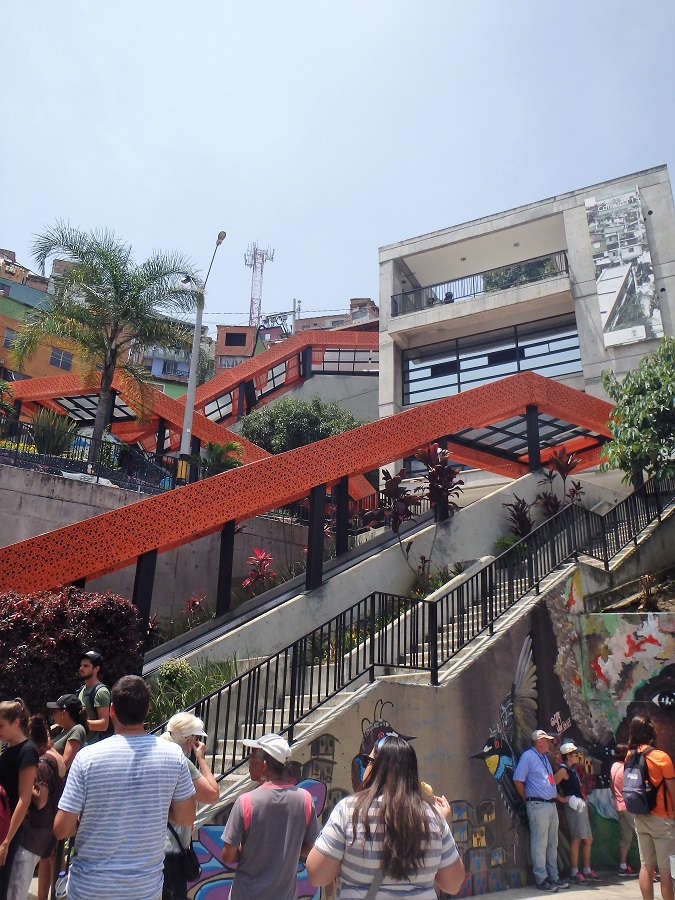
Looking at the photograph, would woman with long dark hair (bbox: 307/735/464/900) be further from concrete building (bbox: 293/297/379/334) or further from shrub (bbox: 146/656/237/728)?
concrete building (bbox: 293/297/379/334)

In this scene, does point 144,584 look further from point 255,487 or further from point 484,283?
point 484,283

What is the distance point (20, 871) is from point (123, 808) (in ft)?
5.29

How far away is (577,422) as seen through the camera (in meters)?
15.2

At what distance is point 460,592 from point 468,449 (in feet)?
30.1

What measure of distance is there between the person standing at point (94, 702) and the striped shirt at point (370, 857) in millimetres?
2937

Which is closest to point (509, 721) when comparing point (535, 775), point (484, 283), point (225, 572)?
point (535, 775)

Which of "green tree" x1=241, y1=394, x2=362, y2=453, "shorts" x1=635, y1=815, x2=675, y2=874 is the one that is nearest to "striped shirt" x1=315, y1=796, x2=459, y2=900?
"shorts" x1=635, y1=815, x2=675, y2=874

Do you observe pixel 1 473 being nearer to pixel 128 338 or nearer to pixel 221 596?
pixel 221 596

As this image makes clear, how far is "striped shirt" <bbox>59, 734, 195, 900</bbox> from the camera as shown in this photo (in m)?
2.99

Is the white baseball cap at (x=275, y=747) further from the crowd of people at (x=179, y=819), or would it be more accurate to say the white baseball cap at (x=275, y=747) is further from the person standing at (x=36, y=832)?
the person standing at (x=36, y=832)

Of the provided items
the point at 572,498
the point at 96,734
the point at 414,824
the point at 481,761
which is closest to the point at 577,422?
the point at 572,498

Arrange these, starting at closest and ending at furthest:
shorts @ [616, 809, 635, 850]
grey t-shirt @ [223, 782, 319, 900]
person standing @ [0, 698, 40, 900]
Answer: grey t-shirt @ [223, 782, 319, 900], person standing @ [0, 698, 40, 900], shorts @ [616, 809, 635, 850]

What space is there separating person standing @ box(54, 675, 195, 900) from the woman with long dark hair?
2.62 feet

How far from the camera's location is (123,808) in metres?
3.06
